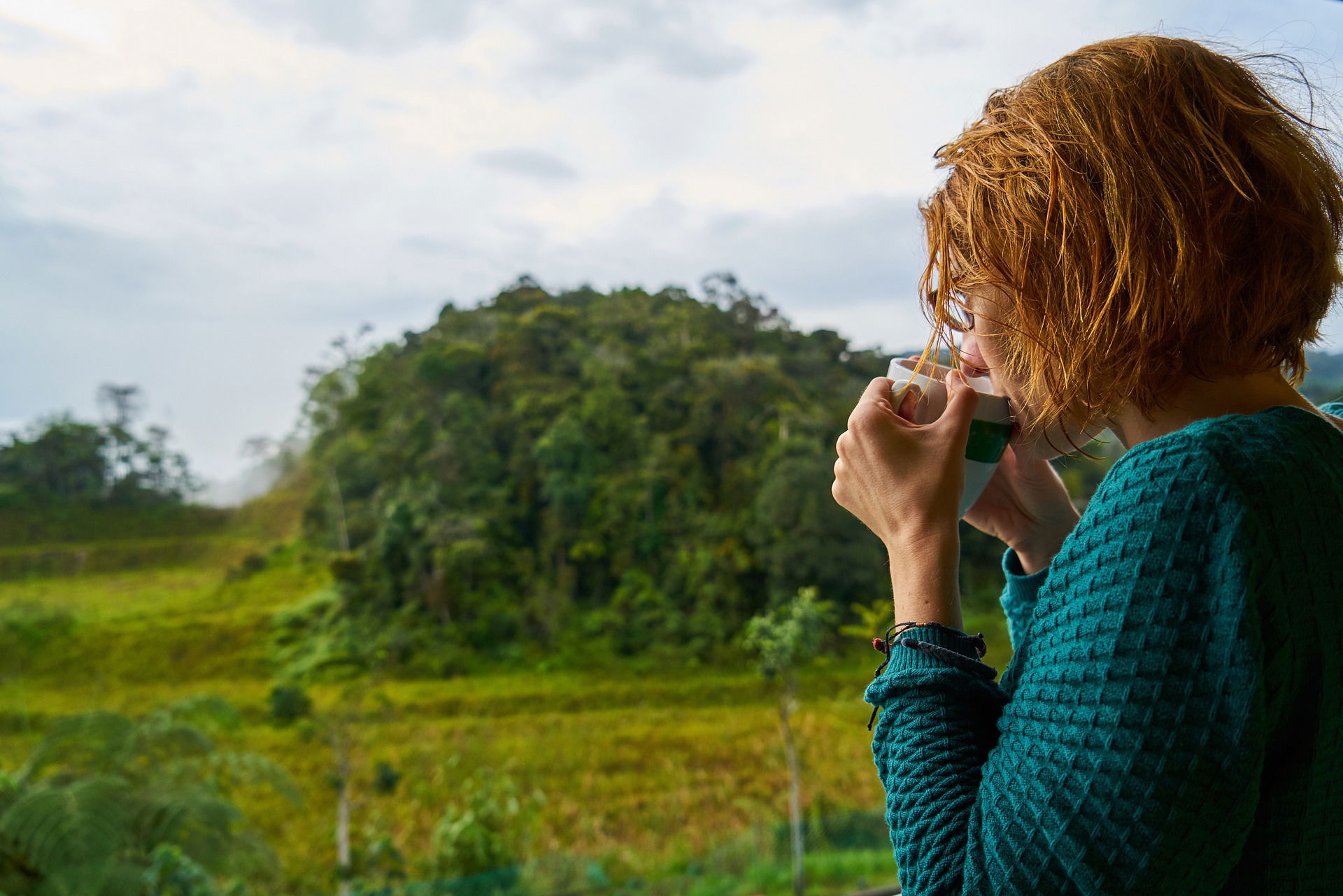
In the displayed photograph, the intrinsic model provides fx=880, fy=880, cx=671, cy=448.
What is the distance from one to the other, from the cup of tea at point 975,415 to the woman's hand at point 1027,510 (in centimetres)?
9

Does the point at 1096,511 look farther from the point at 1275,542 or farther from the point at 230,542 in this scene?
the point at 230,542

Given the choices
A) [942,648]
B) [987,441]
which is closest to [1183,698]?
[942,648]

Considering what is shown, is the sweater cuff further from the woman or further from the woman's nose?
the woman's nose

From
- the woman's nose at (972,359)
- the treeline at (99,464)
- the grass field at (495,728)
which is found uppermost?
the treeline at (99,464)

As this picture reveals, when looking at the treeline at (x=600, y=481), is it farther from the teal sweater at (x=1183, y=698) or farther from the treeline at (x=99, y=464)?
the teal sweater at (x=1183, y=698)

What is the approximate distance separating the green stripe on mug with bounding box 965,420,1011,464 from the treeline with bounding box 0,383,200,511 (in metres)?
1.86

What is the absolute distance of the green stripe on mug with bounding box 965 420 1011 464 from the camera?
594 millimetres

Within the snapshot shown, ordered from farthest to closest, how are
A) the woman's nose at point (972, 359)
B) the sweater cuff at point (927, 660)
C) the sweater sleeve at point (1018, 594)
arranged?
the sweater sleeve at point (1018, 594), the woman's nose at point (972, 359), the sweater cuff at point (927, 660)

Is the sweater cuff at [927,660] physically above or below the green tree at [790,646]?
above

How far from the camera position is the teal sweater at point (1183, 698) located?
0.40 m

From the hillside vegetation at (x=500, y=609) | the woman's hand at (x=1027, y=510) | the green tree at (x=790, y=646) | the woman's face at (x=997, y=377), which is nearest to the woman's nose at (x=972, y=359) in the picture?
the woman's face at (x=997, y=377)

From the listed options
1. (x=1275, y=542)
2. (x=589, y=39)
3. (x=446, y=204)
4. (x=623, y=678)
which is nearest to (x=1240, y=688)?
(x=1275, y=542)

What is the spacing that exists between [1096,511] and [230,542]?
2.09m

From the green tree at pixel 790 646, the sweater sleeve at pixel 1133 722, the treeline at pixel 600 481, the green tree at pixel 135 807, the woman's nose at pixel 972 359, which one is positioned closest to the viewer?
the sweater sleeve at pixel 1133 722
